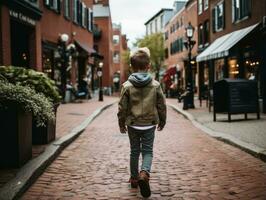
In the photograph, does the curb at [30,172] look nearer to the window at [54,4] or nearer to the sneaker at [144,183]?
the sneaker at [144,183]

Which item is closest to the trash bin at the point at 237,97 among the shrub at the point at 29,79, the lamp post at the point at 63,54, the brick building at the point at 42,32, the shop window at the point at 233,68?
the shrub at the point at 29,79

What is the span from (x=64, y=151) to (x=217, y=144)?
310 cm

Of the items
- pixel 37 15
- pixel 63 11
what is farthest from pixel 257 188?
pixel 63 11

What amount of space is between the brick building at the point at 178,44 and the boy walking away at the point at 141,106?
33.8 meters

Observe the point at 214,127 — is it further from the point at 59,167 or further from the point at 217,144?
the point at 59,167

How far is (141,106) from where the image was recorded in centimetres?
530

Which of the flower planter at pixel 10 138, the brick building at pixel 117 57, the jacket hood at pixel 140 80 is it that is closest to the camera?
the jacket hood at pixel 140 80

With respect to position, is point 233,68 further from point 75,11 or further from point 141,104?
point 141,104

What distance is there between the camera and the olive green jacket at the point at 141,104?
5285 mm

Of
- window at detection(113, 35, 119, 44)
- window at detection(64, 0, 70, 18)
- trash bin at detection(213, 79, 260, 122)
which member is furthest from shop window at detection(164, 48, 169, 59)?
trash bin at detection(213, 79, 260, 122)

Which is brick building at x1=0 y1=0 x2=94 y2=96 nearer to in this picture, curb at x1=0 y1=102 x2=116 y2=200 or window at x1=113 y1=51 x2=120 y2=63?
curb at x1=0 y1=102 x2=116 y2=200

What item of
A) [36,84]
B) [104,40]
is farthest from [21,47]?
[104,40]

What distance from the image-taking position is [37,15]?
18.9m

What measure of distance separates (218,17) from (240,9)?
5518 millimetres
